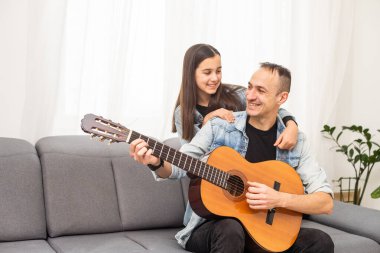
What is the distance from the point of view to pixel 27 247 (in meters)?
2.23

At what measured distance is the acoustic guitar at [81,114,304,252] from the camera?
205cm

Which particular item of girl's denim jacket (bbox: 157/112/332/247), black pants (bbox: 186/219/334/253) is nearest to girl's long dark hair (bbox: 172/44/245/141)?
girl's denim jacket (bbox: 157/112/332/247)

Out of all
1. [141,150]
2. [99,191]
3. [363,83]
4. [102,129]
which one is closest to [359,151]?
[363,83]

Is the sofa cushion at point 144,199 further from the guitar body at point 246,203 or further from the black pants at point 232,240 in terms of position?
the guitar body at point 246,203

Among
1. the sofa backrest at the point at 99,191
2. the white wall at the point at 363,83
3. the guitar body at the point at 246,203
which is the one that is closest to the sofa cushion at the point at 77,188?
the sofa backrest at the point at 99,191

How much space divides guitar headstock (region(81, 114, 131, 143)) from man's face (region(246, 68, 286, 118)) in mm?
682

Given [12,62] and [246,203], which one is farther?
[12,62]

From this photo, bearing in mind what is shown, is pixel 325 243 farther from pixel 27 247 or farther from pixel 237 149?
pixel 27 247

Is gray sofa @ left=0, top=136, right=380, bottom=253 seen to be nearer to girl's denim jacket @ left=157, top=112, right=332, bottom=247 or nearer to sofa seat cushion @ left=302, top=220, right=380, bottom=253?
sofa seat cushion @ left=302, top=220, right=380, bottom=253

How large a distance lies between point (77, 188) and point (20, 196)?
0.87ft

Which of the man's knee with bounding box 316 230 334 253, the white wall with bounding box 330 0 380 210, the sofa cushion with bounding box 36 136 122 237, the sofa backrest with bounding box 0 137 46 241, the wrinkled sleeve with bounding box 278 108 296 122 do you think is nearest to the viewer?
the man's knee with bounding box 316 230 334 253

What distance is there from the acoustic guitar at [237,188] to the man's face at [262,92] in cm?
24

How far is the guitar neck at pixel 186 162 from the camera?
196 centimetres

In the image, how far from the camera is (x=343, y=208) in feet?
9.45
